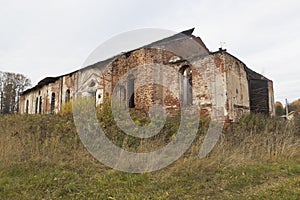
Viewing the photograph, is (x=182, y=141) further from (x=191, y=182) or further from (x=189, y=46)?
(x=189, y=46)

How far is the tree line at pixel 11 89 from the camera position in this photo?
31328mm

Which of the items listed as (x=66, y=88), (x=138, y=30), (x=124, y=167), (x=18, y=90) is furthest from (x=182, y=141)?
(x=18, y=90)

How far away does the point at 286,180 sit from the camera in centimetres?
525

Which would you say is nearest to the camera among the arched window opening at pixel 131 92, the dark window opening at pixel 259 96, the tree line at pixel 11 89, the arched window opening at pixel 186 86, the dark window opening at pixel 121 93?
the arched window opening at pixel 186 86

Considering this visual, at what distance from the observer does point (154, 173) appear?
221 inches

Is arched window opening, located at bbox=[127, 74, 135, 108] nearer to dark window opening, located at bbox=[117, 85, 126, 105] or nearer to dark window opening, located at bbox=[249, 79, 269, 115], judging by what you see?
dark window opening, located at bbox=[117, 85, 126, 105]

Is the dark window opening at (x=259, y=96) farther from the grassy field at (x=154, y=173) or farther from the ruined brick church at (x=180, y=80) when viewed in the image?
the grassy field at (x=154, y=173)

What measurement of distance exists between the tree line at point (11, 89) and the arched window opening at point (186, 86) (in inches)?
958

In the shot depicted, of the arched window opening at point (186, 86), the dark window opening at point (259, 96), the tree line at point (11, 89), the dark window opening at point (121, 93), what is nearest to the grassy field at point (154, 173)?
the arched window opening at point (186, 86)

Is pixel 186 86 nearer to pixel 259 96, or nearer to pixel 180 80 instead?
pixel 180 80

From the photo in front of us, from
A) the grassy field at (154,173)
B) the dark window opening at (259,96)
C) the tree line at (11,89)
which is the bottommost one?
the grassy field at (154,173)

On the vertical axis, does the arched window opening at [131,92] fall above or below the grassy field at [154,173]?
above

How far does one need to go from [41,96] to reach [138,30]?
16.4 metres

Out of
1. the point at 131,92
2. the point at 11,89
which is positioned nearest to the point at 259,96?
the point at 131,92
